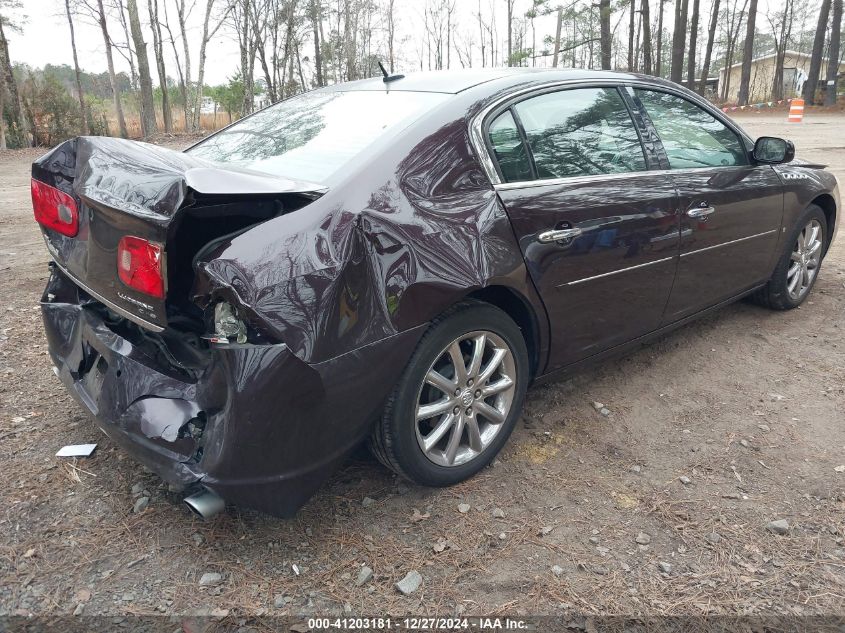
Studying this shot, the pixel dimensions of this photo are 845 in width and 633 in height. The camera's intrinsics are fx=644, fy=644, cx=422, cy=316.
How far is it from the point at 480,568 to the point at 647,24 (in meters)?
30.5

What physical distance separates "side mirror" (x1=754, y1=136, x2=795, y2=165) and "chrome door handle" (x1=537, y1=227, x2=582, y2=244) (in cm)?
182

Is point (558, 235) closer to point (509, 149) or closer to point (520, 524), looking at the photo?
point (509, 149)

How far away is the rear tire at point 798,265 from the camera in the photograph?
437 cm

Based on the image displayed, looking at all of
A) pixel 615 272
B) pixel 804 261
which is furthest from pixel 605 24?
pixel 615 272

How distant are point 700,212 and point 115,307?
282 centimetres

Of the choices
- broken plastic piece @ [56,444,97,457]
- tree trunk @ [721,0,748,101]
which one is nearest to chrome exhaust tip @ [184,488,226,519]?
broken plastic piece @ [56,444,97,457]

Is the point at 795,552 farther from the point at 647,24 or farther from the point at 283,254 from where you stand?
the point at 647,24

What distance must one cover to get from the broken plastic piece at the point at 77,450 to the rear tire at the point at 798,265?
4.20 metres

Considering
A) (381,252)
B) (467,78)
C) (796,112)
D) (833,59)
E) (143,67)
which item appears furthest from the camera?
(833,59)

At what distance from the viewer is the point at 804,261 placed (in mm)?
4574

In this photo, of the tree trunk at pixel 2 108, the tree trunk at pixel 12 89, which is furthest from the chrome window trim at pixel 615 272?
the tree trunk at pixel 12 89

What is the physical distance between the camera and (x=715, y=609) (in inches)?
81.1

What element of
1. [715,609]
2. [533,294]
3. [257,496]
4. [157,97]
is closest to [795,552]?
[715,609]

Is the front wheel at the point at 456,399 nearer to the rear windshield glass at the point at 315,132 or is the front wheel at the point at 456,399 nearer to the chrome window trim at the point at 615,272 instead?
the chrome window trim at the point at 615,272
